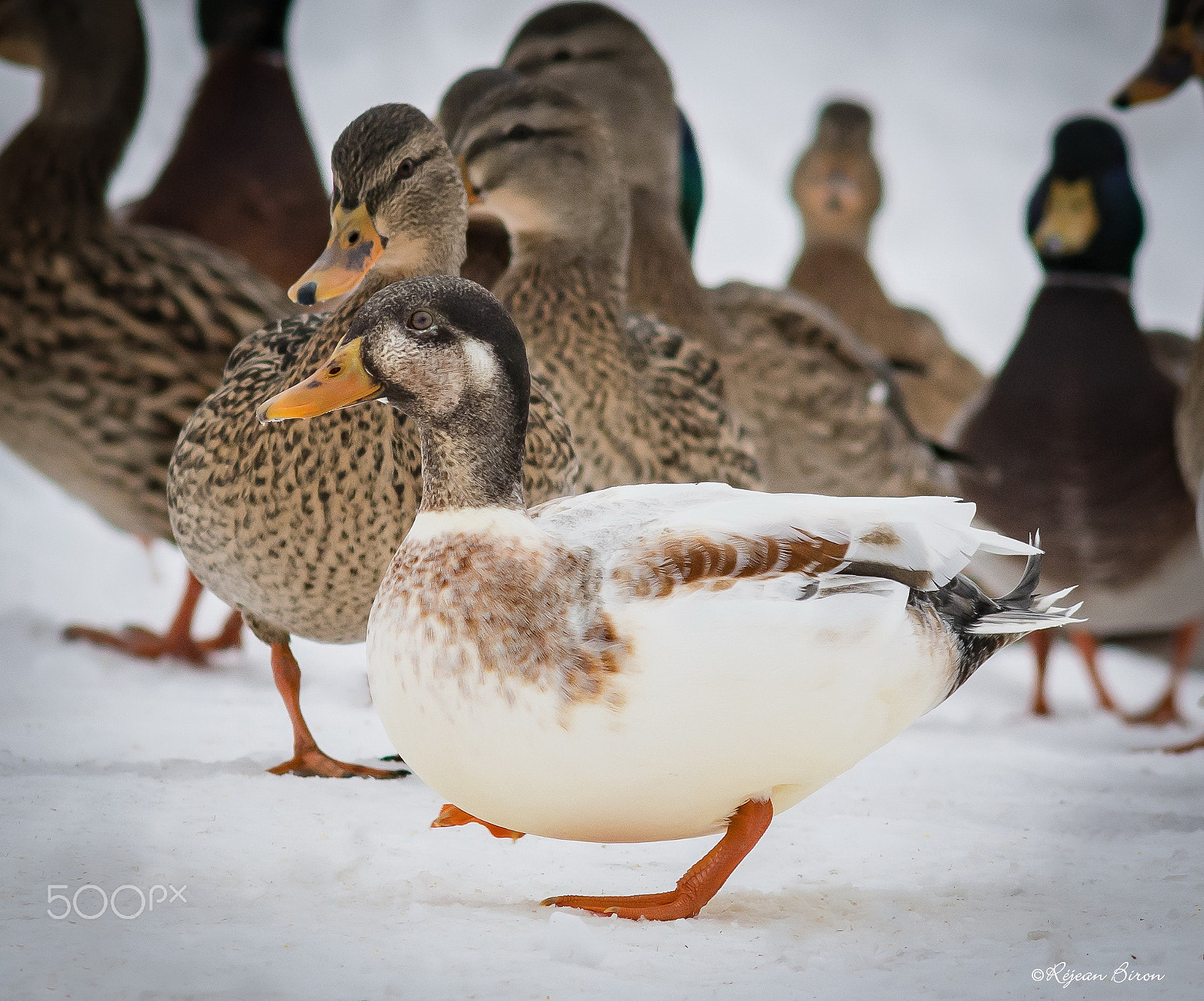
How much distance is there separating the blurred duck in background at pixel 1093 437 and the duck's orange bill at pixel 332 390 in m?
2.37

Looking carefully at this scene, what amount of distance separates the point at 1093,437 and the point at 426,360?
7.92 ft

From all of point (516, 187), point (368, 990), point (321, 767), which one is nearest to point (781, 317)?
point (516, 187)

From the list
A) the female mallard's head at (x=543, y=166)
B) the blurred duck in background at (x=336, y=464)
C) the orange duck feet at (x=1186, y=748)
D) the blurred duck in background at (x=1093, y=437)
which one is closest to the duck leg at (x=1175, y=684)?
the blurred duck in background at (x=1093, y=437)

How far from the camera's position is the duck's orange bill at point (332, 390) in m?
1.60

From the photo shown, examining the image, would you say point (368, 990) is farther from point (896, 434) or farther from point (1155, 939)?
point (896, 434)

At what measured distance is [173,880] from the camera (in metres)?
1.53

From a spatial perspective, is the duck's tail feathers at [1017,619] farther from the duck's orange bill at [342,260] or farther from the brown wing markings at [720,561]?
the duck's orange bill at [342,260]

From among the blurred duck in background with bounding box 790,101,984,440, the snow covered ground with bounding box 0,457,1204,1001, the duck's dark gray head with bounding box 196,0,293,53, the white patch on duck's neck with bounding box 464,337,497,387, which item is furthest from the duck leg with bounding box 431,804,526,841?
the blurred duck in background with bounding box 790,101,984,440

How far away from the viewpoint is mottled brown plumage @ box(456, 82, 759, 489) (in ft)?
8.00

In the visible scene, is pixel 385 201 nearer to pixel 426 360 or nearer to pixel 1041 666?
pixel 426 360

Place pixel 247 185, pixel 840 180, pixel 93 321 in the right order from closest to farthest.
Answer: pixel 93 321
pixel 247 185
pixel 840 180

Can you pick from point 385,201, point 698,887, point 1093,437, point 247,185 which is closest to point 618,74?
point 247,185

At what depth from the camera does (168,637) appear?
9.38 feet

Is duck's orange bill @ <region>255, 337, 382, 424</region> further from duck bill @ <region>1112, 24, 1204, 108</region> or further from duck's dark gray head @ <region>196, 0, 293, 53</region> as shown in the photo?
duck bill @ <region>1112, 24, 1204, 108</region>
